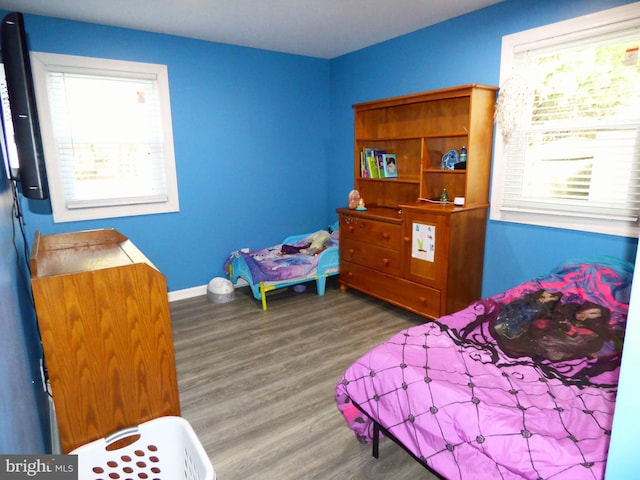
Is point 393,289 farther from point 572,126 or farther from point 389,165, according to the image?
point 572,126

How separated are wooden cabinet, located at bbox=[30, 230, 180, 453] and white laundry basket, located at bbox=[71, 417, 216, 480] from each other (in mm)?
46

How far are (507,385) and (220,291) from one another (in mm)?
2825

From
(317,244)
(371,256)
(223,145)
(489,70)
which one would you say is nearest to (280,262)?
(317,244)

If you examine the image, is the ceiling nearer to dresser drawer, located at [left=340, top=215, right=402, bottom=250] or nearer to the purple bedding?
dresser drawer, located at [left=340, top=215, right=402, bottom=250]

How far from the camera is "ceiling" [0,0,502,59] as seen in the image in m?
2.76

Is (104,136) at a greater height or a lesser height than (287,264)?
greater

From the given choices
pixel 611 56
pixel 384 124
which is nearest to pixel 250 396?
pixel 384 124

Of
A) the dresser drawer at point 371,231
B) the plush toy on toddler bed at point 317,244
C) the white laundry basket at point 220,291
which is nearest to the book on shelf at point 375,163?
the dresser drawer at point 371,231

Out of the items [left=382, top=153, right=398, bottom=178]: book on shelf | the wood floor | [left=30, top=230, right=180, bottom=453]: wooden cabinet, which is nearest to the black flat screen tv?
[left=30, top=230, right=180, bottom=453]: wooden cabinet

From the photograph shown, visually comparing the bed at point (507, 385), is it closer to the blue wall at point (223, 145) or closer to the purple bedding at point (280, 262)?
the purple bedding at point (280, 262)

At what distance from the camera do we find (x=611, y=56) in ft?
7.82

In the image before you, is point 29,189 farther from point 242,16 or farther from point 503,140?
point 503,140

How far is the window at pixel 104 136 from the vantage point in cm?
311

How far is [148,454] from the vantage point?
1.33m
